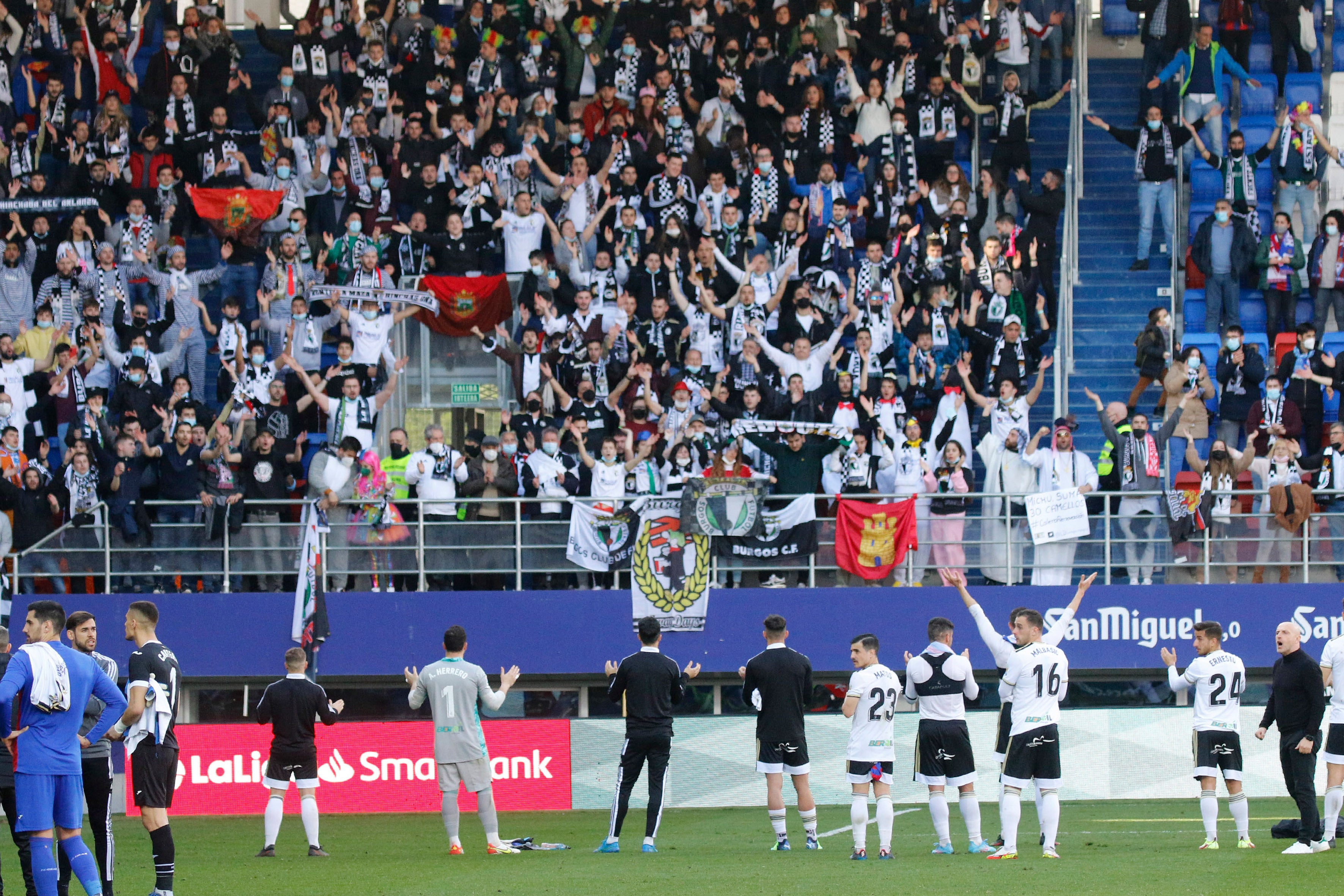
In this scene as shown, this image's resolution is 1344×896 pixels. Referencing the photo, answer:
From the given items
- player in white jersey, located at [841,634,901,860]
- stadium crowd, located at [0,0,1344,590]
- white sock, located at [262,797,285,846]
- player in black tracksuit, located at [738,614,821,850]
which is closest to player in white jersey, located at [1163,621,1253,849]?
player in white jersey, located at [841,634,901,860]

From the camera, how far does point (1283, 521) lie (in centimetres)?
2033

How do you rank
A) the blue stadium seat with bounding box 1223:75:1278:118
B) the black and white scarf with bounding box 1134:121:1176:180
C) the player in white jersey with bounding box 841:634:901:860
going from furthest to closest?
the blue stadium seat with bounding box 1223:75:1278:118 < the black and white scarf with bounding box 1134:121:1176:180 < the player in white jersey with bounding box 841:634:901:860

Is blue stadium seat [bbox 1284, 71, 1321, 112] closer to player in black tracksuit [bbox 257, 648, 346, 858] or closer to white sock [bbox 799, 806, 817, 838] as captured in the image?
white sock [bbox 799, 806, 817, 838]

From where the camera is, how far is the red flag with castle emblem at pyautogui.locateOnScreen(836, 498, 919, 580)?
20703 mm

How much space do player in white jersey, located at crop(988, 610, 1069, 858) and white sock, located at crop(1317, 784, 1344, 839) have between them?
1661mm

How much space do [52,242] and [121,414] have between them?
335cm

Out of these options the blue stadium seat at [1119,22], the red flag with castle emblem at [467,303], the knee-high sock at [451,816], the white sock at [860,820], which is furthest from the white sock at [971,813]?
the blue stadium seat at [1119,22]

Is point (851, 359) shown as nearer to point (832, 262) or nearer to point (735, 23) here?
point (832, 262)

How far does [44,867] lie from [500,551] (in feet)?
35.5

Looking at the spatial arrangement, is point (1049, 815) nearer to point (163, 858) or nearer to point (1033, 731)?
point (1033, 731)

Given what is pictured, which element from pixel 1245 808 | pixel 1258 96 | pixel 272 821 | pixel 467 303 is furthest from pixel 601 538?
pixel 1258 96

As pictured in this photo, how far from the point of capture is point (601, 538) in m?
20.9

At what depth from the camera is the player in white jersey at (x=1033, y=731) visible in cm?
1320

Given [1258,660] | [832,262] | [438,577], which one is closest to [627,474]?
[438,577]
